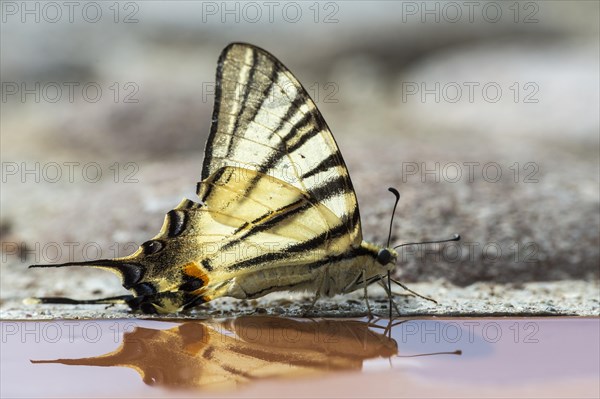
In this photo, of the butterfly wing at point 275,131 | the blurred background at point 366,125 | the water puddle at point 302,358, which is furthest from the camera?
the blurred background at point 366,125

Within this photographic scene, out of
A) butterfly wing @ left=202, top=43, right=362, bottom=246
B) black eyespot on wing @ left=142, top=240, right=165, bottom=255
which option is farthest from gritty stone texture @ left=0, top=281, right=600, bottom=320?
butterfly wing @ left=202, top=43, right=362, bottom=246

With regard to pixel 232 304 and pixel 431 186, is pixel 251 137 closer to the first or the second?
pixel 232 304

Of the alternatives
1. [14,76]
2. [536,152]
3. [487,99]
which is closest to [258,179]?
[536,152]

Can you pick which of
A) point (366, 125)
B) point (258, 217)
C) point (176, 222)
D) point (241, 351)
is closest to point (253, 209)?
point (258, 217)

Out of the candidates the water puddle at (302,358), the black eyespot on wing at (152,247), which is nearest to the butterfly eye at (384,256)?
the water puddle at (302,358)

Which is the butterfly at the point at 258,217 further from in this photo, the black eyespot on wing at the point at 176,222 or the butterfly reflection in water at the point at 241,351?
the butterfly reflection in water at the point at 241,351

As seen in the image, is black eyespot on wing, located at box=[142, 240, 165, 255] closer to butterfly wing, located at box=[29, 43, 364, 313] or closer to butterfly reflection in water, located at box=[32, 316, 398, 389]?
butterfly wing, located at box=[29, 43, 364, 313]
